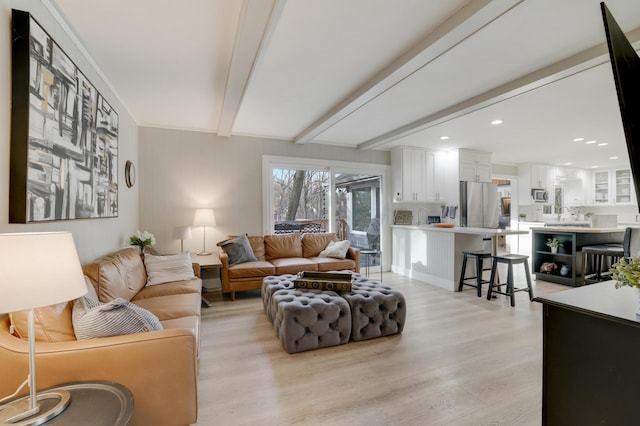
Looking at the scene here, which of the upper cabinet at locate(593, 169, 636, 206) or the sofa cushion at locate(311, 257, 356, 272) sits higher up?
the upper cabinet at locate(593, 169, 636, 206)

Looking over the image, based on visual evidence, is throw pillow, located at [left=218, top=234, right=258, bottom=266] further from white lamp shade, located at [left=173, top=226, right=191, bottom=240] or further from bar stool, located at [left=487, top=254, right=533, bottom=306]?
bar stool, located at [left=487, top=254, right=533, bottom=306]

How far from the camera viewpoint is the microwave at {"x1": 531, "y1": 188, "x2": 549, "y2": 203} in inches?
275

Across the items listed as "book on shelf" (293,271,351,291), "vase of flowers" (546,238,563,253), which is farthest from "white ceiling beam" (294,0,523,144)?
"vase of flowers" (546,238,563,253)

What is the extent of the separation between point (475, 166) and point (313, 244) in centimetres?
377

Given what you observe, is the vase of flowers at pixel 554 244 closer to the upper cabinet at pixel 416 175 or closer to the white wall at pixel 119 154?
the upper cabinet at pixel 416 175

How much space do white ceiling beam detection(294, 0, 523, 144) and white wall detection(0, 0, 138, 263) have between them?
7.88 ft

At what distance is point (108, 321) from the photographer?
143 cm

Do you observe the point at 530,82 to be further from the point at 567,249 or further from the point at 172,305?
the point at 172,305

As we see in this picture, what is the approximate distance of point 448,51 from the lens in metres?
2.28

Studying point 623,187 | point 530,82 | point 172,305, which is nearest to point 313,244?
point 172,305

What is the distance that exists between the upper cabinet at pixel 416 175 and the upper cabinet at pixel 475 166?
1.30 feet

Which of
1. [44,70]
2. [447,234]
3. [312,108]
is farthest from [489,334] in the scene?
[44,70]

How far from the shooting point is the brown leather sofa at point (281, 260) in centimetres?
385

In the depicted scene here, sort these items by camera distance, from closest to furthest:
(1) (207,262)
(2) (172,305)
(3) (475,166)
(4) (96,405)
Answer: (4) (96,405)
(2) (172,305)
(1) (207,262)
(3) (475,166)
